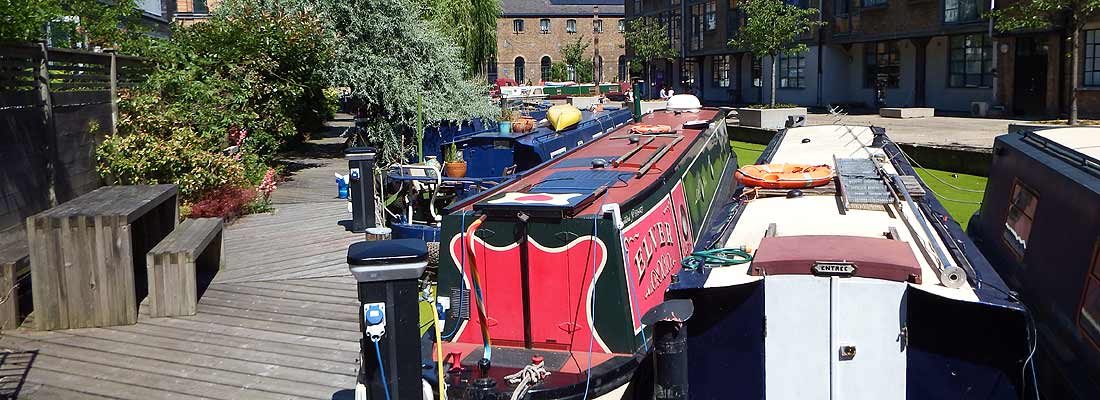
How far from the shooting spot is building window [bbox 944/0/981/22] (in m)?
27.3

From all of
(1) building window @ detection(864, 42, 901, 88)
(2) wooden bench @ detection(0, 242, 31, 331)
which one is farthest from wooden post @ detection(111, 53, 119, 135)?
(1) building window @ detection(864, 42, 901, 88)

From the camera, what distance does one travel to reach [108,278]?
7.44 metres

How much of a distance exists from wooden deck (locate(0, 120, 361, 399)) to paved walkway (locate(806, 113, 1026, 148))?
505 inches

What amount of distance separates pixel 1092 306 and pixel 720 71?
41200 millimetres

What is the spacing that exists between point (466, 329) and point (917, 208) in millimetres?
3219

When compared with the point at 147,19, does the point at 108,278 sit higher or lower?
lower

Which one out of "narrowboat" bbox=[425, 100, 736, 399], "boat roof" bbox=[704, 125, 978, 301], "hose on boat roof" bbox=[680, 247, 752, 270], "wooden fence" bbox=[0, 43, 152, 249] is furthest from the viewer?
"wooden fence" bbox=[0, 43, 152, 249]

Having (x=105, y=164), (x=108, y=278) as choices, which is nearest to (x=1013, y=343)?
(x=108, y=278)

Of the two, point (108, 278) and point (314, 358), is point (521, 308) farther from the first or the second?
point (108, 278)

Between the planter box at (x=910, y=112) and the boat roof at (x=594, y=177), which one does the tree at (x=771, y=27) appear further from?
the boat roof at (x=594, y=177)

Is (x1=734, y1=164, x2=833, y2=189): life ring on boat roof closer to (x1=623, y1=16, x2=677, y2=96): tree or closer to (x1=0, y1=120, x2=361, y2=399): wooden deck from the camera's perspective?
(x1=0, y1=120, x2=361, y2=399): wooden deck

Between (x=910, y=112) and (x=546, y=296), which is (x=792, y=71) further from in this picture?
(x=546, y=296)

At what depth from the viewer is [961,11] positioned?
27.8m

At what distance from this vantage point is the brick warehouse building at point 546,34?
72.1m
